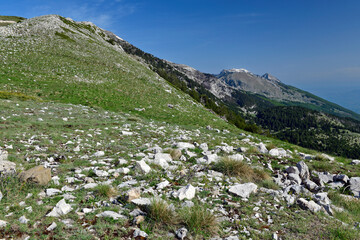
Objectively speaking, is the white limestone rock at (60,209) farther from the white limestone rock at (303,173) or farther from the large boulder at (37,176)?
the white limestone rock at (303,173)

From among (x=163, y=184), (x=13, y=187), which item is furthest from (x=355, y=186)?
(x=13, y=187)

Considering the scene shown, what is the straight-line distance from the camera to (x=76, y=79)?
31.1 metres

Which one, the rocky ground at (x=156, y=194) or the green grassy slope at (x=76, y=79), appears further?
the green grassy slope at (x=76, y=79)

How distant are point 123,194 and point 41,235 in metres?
2.16

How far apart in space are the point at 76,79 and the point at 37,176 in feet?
97.3

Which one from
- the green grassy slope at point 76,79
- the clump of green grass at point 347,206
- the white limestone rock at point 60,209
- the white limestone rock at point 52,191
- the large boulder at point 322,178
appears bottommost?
the white limestone rock at point 52,191

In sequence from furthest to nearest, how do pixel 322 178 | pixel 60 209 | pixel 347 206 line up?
1. pixel 322 178
2. pixel 347 206
3. pixel 60 209

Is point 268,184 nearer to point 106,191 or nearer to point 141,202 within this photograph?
point 141,202

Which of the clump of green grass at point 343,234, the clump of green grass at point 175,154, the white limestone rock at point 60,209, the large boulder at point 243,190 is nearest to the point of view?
the clump of green grass at point 343,234

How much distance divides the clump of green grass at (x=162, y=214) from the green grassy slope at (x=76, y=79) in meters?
19.1

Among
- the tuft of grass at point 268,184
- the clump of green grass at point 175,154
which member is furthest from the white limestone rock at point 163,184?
the tuft of grass at point 268,184

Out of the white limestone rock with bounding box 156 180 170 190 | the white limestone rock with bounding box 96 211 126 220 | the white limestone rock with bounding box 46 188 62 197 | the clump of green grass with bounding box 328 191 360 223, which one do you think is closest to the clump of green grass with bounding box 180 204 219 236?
the white limestone rock with bounding box 96 211 126 220

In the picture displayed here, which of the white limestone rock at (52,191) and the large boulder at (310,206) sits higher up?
the large boulder at (310,206)

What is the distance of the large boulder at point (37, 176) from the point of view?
5.79m
